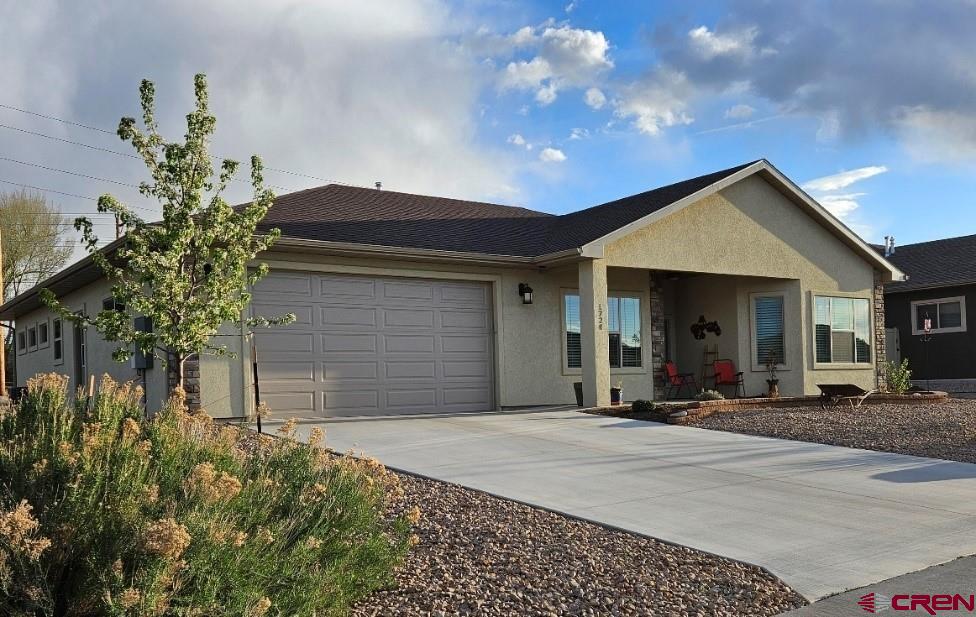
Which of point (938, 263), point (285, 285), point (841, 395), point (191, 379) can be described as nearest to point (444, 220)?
point (285, 285)

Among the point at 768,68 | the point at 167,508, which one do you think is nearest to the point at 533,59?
the point at 768,68

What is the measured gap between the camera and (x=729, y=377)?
61.8 feet

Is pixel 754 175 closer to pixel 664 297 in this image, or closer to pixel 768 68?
pixel 768 68

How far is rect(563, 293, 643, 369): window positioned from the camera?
16734 millimetres

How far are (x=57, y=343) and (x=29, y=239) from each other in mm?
15352

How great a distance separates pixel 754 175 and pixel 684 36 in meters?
4.03

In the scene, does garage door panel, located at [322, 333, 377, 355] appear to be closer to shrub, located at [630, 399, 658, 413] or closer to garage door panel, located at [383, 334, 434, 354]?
garage door panel, located at [383, 334, 434, 354]

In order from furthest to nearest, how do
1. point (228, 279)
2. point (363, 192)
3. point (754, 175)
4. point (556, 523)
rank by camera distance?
point (363, 192)
point (754, 175)
point (228, 279)
point (556, 523)

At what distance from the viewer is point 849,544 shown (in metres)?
6.34

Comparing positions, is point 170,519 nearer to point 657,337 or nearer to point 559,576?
point 559,576

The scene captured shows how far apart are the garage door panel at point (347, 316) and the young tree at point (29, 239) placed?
22.1 m

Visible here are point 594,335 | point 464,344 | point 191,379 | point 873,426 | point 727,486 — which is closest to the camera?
point 727,486

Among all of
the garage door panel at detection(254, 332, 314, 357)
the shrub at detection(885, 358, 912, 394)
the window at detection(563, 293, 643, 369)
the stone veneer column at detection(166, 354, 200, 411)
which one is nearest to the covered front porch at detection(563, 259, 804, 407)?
the window at detection(563, 293, 643, 369)

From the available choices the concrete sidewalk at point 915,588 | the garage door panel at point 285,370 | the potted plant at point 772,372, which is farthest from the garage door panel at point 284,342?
the potted plant at point 772,372
